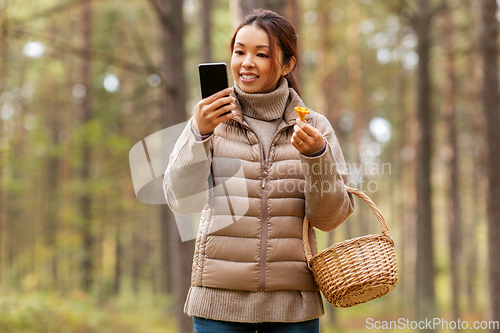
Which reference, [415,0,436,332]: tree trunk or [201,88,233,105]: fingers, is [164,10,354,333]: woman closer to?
[201,88,233,105]: fingers

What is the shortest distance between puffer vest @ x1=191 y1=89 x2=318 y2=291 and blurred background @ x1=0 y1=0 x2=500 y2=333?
238 centimetres

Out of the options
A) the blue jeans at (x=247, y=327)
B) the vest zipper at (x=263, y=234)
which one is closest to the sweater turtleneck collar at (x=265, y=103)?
the vest zipper at (x=263, y=234)

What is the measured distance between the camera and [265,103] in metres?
1.93

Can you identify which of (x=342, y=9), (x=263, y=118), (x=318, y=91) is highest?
(x=342, y=9)

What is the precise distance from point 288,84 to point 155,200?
4.04 feet

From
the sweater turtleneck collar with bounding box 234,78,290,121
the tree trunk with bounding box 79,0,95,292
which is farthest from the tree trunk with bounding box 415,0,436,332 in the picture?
the tree trunk with bounding box 79,0,95,292

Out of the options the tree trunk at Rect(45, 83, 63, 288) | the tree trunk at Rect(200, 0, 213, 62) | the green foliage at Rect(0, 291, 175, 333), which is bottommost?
the green foliage at Rect(0, 291, 175, 333)

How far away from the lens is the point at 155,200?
2846mm

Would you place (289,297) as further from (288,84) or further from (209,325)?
(288,84)

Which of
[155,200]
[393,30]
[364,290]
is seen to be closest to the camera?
[364,290]

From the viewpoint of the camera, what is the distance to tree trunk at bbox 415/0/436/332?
25.0 feet

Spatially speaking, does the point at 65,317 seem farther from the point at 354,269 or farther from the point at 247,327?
the point at 354,269

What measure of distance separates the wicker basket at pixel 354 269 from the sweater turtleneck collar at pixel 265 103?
62cm

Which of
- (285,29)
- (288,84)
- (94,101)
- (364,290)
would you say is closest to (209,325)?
(364,290)
